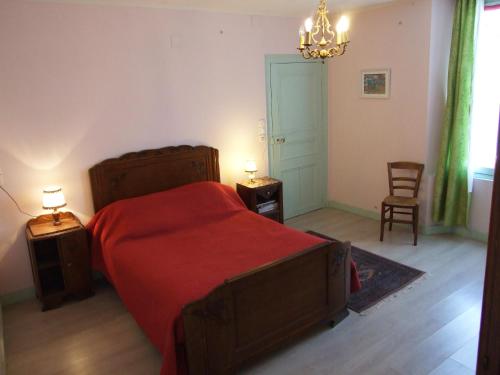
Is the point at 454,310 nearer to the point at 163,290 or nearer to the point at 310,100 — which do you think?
the point at 163,290

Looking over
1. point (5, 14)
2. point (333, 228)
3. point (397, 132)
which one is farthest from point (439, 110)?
point (5, 14)

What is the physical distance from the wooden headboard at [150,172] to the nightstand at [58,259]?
0.39m

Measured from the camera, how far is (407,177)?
4418 millimetres

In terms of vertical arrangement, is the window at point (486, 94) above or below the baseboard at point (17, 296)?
above

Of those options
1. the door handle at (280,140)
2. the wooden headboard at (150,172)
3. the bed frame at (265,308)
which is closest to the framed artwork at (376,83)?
the door handle at (280,140)

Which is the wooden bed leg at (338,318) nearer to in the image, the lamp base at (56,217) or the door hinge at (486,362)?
the door hinge at (486,362)

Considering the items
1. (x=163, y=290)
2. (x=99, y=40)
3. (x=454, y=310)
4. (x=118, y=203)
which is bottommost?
(x=454, y=310)

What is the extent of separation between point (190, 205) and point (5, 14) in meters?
2.05

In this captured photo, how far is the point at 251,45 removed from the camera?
4.34 metres

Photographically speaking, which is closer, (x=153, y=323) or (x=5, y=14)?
(x=153, y=323)

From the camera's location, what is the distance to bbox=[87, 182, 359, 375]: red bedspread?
7.95 ft

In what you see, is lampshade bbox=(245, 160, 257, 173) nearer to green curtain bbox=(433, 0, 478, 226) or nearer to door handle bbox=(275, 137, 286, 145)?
door handle bbox=(275, 137, 286, 145)

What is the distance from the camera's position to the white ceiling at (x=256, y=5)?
138 inches

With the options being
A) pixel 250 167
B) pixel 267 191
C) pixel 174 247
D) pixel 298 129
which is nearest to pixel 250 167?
pixel 250 167
